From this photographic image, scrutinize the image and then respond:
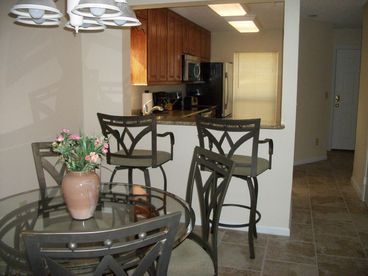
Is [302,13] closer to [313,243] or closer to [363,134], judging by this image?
[363,134]

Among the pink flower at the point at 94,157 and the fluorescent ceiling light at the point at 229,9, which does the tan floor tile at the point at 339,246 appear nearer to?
the pink flower at the point at 94,157

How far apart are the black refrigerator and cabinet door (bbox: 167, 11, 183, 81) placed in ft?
3.52

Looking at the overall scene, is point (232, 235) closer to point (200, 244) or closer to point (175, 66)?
point (200, 244)

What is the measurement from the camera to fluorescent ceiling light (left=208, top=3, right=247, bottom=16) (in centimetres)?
382

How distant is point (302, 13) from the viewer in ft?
17.9

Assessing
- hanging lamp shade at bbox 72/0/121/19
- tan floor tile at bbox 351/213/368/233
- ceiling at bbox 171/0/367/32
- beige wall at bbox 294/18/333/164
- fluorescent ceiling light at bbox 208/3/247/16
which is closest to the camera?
hanging lamp shade at bbox 72/0/121/19

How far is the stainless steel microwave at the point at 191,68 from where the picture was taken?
5.64m

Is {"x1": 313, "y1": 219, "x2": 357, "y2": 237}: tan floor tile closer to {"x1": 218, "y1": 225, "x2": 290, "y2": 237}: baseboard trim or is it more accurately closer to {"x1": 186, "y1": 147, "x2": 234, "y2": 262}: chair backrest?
{"x1": 218, "y1": 225, "x2": 290, "y2": 237}: baseboard trim

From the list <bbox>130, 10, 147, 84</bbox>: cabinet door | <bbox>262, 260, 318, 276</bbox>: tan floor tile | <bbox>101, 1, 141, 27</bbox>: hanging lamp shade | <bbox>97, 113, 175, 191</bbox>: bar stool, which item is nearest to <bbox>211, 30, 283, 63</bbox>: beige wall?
<bbox>130, 10, 147, 84</bbox>: cabinet door

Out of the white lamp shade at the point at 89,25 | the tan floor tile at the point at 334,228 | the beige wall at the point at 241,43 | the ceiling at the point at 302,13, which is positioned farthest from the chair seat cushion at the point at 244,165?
the beige wall at the point at 241,43

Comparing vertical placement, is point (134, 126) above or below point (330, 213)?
above

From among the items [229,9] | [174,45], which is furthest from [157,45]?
[229,9]

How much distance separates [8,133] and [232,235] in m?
1.98

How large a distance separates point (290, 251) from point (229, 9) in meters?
2.56
